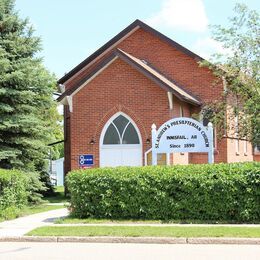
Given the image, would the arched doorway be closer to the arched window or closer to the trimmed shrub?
the arched window

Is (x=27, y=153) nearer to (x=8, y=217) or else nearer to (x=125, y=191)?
(x=8, y=217)

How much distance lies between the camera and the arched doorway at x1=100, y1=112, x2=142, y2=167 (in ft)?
74.8

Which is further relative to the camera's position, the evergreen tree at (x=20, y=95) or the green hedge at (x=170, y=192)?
the evergreen tree at (x=20, y=95)

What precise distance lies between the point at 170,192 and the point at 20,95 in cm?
857

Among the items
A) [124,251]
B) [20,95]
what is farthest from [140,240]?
[20,95]

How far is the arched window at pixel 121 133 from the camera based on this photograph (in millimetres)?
22922

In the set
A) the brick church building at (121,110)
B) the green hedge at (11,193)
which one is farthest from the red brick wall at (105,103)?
the green hedge at (11,193)

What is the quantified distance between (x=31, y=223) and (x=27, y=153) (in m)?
6.71

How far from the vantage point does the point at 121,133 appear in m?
23.0

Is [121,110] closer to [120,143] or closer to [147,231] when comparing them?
[120,143]

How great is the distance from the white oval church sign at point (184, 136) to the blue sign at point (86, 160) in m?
5.91

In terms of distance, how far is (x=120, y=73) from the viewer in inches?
912

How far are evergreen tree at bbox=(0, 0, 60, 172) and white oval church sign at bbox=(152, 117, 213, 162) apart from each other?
229 inches

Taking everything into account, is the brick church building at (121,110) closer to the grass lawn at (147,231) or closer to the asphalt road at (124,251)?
the grass lawn at (147,231)
